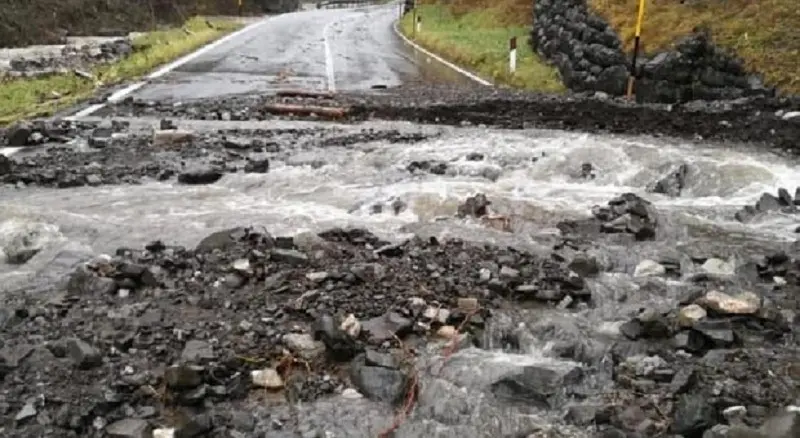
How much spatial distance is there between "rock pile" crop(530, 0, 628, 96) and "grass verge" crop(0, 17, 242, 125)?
9.86m

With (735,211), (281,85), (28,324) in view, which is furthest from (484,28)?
(28,324)

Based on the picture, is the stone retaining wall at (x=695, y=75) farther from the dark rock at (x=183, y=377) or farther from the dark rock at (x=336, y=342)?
the dark rock at (x=183, y=377)

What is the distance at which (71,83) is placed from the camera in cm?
1712

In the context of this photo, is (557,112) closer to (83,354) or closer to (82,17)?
(83,354)

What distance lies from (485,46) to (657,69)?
37.6ft

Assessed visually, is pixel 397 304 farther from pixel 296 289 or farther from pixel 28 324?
pixel 28 324

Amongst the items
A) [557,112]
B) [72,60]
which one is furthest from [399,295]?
[72,60]

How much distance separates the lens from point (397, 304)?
5.91 metres

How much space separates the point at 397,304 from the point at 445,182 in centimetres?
408

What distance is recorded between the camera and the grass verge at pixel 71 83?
13961 millimetres

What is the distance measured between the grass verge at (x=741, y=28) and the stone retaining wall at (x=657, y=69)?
10.3 inches

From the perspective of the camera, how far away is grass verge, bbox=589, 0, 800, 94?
14186 mm

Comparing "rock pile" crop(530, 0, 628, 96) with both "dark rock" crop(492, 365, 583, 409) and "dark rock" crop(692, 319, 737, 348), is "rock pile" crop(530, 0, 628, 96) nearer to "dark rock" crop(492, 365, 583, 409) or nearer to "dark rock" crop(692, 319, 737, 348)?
"dark rock" crop(692, 319, 737, 348)

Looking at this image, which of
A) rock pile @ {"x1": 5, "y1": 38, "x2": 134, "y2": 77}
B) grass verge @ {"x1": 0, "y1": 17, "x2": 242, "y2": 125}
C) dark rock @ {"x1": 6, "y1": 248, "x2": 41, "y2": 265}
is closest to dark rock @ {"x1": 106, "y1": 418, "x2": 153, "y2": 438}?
dark rock @ {"x1": 6, "y1": 248, "x2": 41, "y2": 265}
